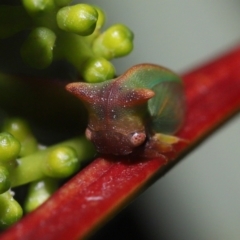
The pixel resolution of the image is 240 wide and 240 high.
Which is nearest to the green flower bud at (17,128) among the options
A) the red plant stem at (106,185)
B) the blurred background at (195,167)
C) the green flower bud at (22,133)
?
the green flower bud at (22,133)

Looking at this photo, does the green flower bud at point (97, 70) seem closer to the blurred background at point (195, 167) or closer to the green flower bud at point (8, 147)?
the green flower bud at point (8, 147)

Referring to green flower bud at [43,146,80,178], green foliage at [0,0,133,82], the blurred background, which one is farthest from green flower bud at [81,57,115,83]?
the blurred background

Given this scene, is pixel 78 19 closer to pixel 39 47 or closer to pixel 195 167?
pixel 39 47

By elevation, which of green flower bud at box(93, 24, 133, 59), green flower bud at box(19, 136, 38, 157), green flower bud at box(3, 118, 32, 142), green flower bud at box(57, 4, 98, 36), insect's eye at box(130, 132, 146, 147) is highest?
green flower bud at box(57, 4, 98, 36)

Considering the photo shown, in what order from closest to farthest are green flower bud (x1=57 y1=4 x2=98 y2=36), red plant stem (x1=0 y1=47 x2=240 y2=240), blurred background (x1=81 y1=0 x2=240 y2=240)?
red plant stem (x1=0 y1=47 x2=240 y2=240) < green flower bud (x1=57 y1=4 x2=98 y2=36) < blurred background (x1=81 y1=0 x2=240 y2=240)

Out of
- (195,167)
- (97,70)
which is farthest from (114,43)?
(195,167)

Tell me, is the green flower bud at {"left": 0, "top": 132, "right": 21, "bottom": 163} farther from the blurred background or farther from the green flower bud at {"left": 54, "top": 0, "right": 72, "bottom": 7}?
the blurred background
